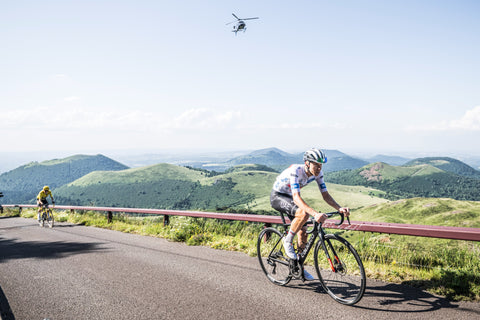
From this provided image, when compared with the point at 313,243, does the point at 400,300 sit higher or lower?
lower

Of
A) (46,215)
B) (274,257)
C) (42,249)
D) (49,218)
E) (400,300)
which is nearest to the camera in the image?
(400,300)

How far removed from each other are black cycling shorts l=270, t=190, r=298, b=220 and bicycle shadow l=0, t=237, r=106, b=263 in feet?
19.4

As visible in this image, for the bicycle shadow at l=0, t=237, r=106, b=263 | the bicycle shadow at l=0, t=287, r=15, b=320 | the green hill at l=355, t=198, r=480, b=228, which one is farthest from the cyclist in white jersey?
the green hill at l=355, t=198, r=480, b=228

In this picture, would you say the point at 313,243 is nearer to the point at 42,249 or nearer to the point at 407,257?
the point at 407,257

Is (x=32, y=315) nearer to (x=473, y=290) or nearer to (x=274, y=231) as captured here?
(x=274, y=231)

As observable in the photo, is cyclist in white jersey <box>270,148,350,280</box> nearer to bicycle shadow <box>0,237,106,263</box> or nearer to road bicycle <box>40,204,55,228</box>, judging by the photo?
bicycle shadow <box>0,237,106,263</box>

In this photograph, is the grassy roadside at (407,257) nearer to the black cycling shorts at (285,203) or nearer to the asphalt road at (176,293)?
the asphalt road at (176,293)

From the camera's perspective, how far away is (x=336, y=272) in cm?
468

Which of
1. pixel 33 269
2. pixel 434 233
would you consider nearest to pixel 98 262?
pixel 33 269

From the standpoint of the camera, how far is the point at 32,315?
4441 mm

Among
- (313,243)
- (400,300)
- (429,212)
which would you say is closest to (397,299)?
(400,300)

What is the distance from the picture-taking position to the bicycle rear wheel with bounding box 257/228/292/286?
5.32 m

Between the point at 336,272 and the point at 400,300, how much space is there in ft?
3.09

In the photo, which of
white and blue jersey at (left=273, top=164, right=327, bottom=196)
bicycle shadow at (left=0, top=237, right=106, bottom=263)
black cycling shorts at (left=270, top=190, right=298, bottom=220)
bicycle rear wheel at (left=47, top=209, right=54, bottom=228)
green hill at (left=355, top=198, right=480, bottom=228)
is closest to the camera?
white and blue jersey at (left=273, top=164, right=327, bottom=196)
